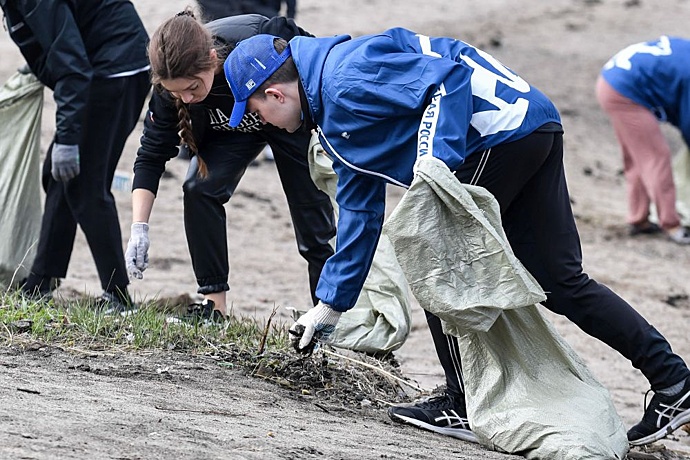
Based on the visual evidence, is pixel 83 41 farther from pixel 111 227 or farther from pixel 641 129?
pixel 641 129

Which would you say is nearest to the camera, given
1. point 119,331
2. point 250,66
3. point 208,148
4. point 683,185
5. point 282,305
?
point 250,66

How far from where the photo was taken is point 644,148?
835cm

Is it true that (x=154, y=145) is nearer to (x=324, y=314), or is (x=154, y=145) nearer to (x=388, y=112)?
(x=324, y=314)

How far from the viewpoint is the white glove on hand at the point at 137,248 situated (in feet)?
13.9

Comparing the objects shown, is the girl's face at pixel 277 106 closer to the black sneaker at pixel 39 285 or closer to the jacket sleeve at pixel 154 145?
the jacket sleeve at pixel 154 145

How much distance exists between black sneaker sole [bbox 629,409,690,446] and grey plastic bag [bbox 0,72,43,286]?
2.87 meters

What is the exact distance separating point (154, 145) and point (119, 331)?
2.31 ft

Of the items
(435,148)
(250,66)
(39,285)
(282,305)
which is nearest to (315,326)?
(435,148)

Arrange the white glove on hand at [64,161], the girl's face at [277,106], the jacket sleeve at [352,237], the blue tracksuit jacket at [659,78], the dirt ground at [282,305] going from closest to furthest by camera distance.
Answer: the dirt ground at [282,305]
the girl's face at [277,106]
the jacket sleeve at [352,237]
the white glove on hand at [64,161]
the blue tracksuit jacket at [659,78]

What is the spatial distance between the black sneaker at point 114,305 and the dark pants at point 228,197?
349mm

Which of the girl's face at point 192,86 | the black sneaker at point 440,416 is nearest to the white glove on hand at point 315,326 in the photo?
the black sneaker at point 440,416

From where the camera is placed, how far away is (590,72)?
13.5 meters

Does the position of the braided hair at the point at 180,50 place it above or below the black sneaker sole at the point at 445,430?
above

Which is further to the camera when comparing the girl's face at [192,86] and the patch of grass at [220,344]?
the patch of grass at [220,344]
